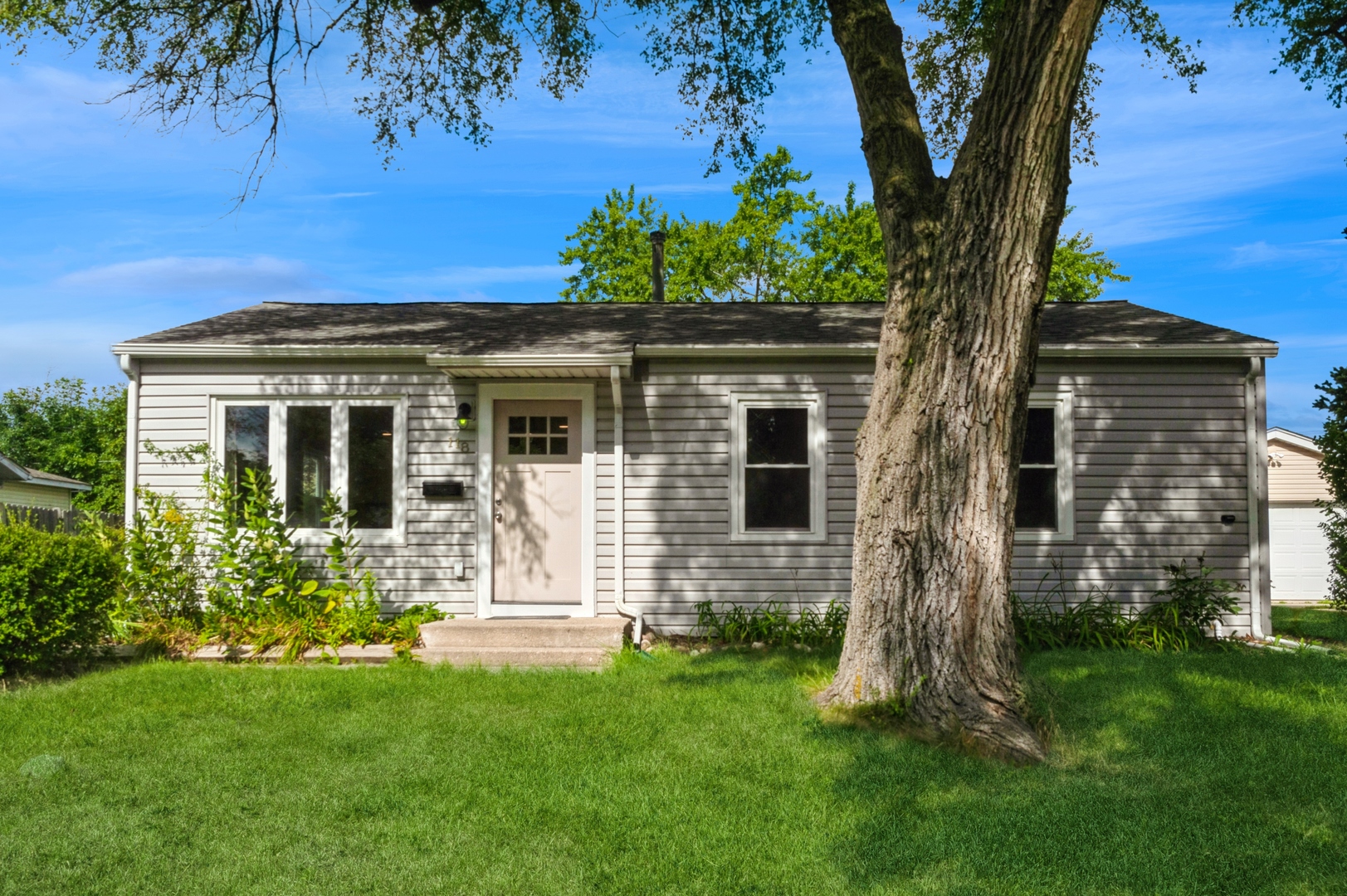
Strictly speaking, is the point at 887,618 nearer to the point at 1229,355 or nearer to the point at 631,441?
the point at 631,441

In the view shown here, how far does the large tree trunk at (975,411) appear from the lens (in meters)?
5.07

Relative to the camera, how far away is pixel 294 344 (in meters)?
8.63

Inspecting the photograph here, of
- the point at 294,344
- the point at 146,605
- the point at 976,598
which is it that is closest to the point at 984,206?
the point at 976,598

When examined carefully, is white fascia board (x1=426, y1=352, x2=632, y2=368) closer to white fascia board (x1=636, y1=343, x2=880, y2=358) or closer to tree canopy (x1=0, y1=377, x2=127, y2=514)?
white fascia board (x1=636, y1=343, x2=880, y2=358)

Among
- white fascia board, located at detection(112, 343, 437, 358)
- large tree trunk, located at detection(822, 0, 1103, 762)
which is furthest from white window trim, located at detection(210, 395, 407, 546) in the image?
large tree trunk, located at detection(822, 0, 1103, 762)

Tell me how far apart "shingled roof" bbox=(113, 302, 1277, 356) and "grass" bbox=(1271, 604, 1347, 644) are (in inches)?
119

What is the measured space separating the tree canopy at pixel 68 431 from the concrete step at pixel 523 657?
21535mm

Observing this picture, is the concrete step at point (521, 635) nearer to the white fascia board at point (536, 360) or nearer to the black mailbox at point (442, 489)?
the black mailbox at point (442, 489)

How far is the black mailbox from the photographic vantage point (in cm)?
866

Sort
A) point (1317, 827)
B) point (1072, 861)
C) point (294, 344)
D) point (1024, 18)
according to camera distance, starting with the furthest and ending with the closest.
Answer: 1. point (294, 344)
2. point (1024, 18)
3. point (1317, 827)
4. point (1072, 861)

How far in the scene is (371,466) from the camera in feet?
28.9

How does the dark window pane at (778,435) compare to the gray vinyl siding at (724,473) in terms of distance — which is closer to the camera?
the gray vinyl siding at (724,473)

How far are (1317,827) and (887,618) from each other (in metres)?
2.17

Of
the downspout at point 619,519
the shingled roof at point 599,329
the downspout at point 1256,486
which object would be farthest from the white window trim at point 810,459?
the downspout at point 1256,486
